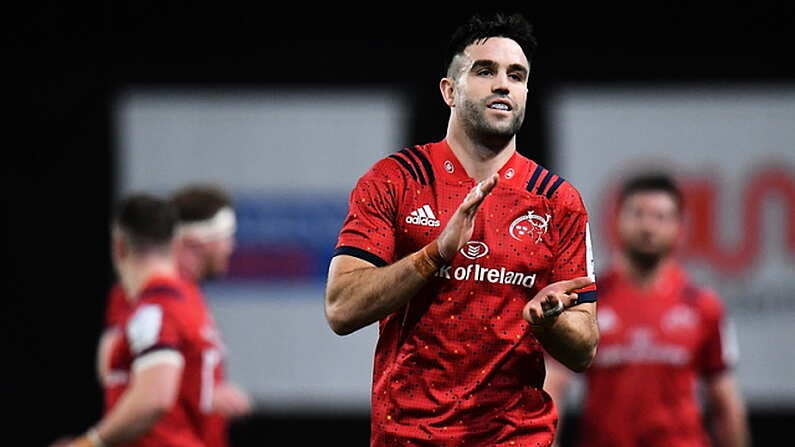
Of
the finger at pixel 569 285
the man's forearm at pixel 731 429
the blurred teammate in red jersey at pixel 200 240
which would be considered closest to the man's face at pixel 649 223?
the man's forearm at pixel 731 429

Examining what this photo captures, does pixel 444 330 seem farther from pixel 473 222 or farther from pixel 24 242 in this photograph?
pixel 24 242

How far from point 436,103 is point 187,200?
2281 mm

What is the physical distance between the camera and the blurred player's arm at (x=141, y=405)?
426 cm

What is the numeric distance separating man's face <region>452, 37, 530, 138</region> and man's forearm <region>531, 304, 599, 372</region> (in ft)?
1.54

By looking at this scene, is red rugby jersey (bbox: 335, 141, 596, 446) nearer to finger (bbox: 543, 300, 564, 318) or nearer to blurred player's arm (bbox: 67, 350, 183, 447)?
finger (bbox: 543, 300, 564, 318)

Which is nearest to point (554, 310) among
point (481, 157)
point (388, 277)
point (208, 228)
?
point (388, 277)

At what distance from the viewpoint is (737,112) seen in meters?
7.43

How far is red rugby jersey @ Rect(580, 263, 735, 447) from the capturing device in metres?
5.37

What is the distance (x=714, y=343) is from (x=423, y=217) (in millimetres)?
2733

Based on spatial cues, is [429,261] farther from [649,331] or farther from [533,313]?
[649,331]

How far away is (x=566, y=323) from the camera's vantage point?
120 inches

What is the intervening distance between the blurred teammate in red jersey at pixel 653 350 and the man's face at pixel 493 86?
2.33 m

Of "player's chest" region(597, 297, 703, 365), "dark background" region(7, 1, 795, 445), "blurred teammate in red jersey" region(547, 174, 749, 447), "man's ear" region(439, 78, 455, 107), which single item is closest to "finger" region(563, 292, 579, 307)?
"man's ear" region(439, 78, 455, 107)

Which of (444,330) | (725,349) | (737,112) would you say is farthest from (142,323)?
(737,112)
